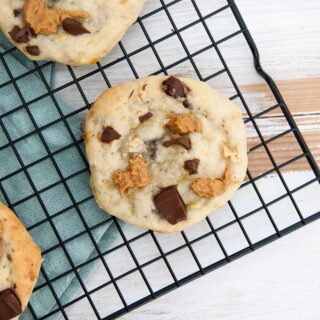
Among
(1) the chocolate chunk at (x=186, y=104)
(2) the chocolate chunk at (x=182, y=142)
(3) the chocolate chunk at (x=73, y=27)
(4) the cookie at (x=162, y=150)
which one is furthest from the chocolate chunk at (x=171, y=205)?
(3) the chocolate chunk at (x=73, y=27)

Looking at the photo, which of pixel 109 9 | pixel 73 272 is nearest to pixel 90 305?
pixel 73 272

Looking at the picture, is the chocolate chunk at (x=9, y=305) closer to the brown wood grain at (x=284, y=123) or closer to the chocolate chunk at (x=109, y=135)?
the chocolate chunk at (x=109, y=135)

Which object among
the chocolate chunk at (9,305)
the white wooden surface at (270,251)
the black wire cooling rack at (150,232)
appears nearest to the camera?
the chocolate chunk at (9,305)

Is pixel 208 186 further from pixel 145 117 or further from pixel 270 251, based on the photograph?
pixel 270 251

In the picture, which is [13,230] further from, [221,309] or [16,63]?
Answer: [221,309]

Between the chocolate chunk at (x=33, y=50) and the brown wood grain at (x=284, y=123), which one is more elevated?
the chocolate chunk at (x=33, y=50)

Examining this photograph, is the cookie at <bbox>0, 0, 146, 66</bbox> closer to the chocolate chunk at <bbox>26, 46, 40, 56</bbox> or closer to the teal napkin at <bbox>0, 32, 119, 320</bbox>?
the chocolate chunk at <bbox>26, 46, 40, 56</bbox>

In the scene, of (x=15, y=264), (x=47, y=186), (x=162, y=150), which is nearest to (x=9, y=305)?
(x=15, y=264)
